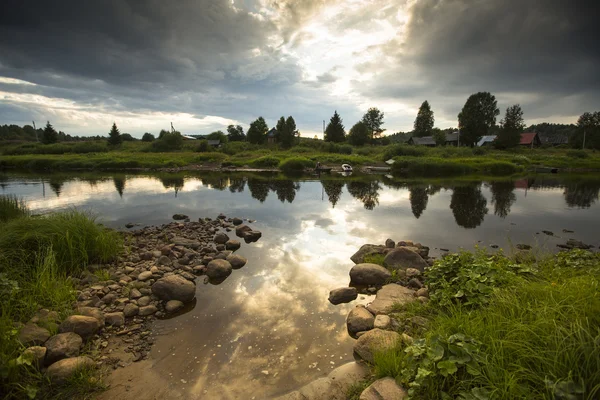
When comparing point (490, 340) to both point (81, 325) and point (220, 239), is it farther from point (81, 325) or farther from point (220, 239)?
point (220, 239)

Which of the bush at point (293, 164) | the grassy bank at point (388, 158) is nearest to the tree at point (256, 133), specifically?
the grassy bank at point (388, 158)

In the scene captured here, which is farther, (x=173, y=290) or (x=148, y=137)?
(x=148, y=137)

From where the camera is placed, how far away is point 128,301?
20.2ft

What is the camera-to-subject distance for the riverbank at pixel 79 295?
3.93 m

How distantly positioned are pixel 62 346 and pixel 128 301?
186cm

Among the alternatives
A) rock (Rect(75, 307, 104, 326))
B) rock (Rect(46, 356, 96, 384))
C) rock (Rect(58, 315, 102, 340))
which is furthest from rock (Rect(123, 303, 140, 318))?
rock (Rect(46, 356, 96, 384))

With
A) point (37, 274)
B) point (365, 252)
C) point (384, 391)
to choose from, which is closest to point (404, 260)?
point (365, 252)

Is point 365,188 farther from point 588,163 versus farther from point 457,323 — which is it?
point 588,163

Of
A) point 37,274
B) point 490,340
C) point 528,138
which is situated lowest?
point 37,274

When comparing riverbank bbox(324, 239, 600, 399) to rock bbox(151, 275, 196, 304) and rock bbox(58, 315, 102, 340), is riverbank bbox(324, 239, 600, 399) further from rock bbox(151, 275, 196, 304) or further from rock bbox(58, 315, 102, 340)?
rock bbox(58, 315, 102, 340)

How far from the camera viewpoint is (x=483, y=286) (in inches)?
187

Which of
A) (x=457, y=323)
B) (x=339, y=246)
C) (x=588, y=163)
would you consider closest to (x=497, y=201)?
(x=339, y=246)

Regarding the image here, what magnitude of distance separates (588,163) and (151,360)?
6327 cm

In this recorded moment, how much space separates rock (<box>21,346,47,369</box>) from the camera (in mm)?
3788
